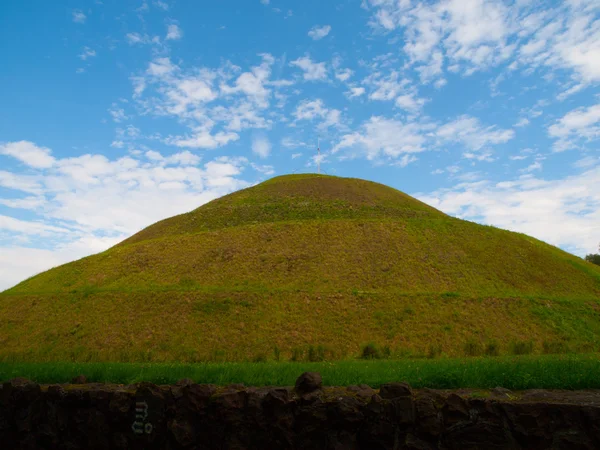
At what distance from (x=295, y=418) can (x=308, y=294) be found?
1195 inches

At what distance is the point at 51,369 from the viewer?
11.8 metres

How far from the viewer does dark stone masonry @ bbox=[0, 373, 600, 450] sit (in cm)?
571

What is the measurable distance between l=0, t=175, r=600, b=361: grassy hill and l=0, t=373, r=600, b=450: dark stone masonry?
15.0 m

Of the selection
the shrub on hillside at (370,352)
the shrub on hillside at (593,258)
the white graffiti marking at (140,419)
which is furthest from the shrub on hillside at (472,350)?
the shrub on hillside at (593,258)

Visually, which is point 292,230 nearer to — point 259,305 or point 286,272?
point 286,272

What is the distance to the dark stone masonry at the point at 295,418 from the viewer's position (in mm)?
5715

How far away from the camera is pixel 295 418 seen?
6.21 metres

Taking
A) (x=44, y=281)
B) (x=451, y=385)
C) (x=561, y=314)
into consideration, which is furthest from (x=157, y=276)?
(x=451, y=385)

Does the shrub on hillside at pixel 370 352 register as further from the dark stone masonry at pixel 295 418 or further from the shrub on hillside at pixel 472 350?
the dark stone masonry at pixel 295 418

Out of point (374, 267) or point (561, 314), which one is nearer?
point (561, 314)

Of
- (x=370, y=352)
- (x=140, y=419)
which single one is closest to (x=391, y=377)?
(x=140, y=419)

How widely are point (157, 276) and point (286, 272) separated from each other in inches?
485

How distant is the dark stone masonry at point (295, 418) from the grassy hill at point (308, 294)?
589 inches

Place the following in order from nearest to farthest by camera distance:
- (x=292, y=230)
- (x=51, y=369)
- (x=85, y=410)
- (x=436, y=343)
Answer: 1. (x=85, y=410)
2. (x=51, y=369)
3. (x=436, y=343)
4. (x=292, y=230)
